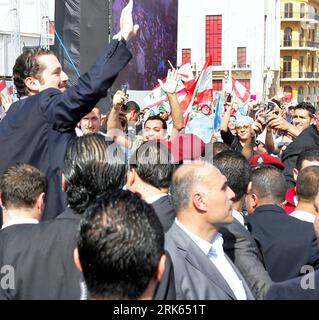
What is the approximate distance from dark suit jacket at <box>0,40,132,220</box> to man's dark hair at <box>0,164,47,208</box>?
0.39 metres

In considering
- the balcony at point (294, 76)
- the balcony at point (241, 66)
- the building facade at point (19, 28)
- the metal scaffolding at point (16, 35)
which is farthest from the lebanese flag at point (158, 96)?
the balcony at point (294, 76)

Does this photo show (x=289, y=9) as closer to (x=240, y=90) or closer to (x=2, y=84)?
(x=240, y=90)

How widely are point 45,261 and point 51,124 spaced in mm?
1087

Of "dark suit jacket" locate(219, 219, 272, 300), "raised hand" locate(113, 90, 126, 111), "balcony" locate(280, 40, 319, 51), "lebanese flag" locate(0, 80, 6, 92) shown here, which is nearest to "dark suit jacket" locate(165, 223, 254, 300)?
"dark suit jacket" locate(219, 219, 272, 300)

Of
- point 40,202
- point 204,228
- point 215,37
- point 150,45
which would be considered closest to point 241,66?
point 215,37

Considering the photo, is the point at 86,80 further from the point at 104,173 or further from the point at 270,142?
the point at 270,142

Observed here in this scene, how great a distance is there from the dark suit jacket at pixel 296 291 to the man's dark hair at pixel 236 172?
1.65 metres

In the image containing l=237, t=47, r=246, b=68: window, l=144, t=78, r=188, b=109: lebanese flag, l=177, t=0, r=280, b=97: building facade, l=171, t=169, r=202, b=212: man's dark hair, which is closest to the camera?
l=171, t=169, r=202, b=212: man's dark hair

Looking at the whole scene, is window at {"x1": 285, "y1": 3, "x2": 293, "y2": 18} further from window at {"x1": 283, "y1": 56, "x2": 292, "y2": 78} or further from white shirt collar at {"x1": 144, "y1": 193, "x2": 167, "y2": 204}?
white shirt collar at {"x1": 144, "y1": 193, "x2": 167, "y2": 204}

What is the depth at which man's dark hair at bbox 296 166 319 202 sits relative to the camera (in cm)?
468

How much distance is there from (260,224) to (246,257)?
53 centimetres

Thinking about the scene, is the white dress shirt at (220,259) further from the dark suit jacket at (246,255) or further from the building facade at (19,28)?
the building facade at (19,28)

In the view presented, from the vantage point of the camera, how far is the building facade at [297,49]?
75875mm
